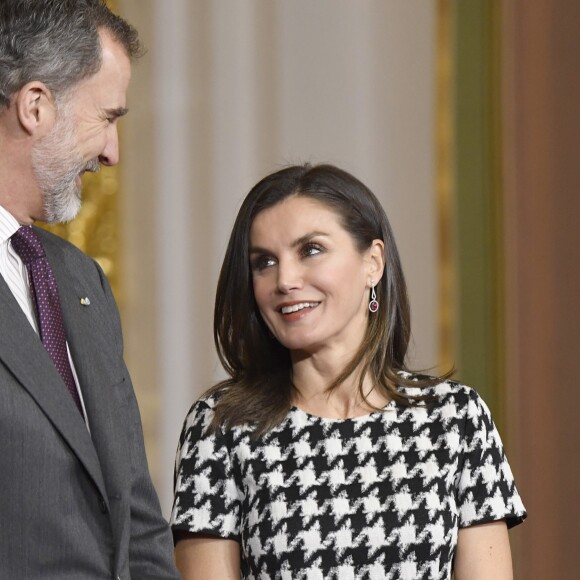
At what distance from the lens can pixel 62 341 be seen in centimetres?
166

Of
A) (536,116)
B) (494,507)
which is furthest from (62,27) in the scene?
(536,116)

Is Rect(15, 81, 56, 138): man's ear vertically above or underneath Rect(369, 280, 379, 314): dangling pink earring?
above

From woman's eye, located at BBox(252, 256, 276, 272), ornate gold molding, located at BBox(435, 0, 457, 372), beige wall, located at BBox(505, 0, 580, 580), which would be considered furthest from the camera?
ornate gold molding, located at BBox(435, 0, 457, 372)

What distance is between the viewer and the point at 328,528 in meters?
1.91

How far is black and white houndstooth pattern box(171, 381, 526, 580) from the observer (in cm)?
190

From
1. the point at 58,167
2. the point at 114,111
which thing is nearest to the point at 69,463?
the point at 58,167

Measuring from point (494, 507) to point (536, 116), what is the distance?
1515 mm

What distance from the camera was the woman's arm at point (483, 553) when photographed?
1930 mm

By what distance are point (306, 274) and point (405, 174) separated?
59.3 inches

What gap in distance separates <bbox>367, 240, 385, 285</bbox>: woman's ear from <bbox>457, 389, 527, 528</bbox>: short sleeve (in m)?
0.26

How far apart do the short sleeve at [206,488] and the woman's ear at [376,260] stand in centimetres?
36

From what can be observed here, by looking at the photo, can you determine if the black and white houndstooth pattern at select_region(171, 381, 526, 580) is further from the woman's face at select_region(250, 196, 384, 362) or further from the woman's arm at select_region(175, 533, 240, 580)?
the woman's face at select_region(250, 196, 384, 362)

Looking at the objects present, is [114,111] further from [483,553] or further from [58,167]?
[483,553]

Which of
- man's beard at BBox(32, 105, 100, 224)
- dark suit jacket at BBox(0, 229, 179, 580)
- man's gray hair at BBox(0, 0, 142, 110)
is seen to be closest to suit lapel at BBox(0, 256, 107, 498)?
dark suit jacket at BBox(0, 229, 179, 580)
